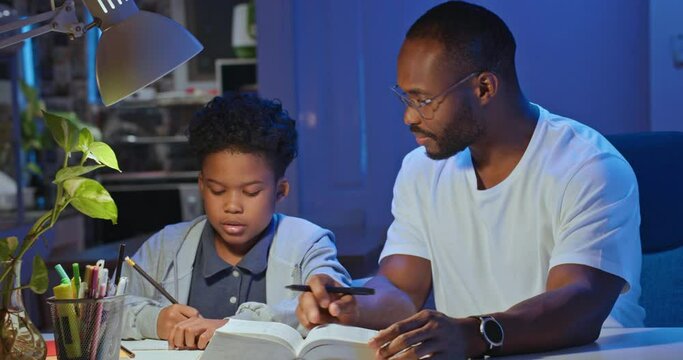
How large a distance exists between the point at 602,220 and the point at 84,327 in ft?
2.73

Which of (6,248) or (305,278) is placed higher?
(6,248)

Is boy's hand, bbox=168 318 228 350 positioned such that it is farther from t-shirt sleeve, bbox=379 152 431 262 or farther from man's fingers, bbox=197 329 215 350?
t-shirt sleeve, bbox=379 152 431 262

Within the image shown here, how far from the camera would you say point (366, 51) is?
13.0 ft

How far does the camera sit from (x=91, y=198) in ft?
4.06

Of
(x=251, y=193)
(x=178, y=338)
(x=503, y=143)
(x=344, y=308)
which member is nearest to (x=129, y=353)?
(x=178, y=338)

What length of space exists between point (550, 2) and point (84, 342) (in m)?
2.77

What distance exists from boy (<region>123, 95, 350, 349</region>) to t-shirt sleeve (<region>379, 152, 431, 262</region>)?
115 mm

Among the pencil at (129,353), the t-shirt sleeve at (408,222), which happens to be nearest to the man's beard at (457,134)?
the t-shirt sleeve at (408,222)

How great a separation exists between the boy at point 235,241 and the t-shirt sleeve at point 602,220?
42 centimetres

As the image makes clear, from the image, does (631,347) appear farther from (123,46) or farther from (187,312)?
(123,46)

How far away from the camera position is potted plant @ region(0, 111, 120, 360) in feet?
3.99

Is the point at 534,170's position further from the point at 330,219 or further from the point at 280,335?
the point at 330,219

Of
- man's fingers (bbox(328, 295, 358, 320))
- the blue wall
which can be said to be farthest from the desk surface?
the blue wall

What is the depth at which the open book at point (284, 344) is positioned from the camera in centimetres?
126
